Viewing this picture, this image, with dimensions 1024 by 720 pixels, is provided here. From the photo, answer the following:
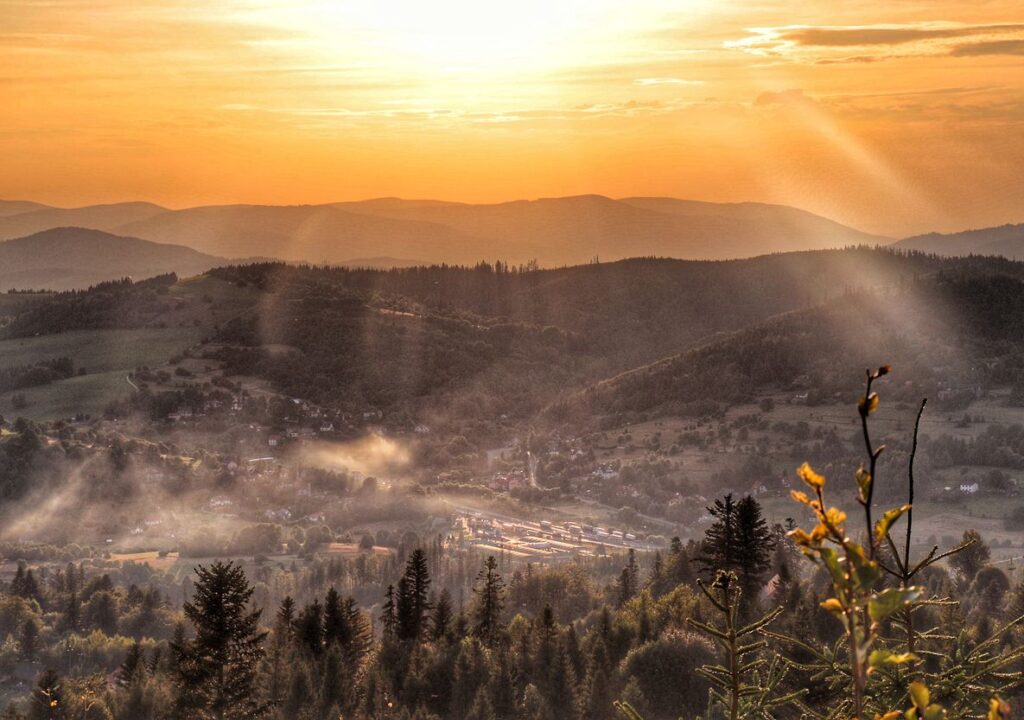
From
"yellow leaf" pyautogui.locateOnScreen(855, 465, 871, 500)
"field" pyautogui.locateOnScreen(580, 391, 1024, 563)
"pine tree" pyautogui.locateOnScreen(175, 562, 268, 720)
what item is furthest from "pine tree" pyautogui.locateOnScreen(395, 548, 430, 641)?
"field" pyautogui.locateOnScreen(580, 391, 1024, 563)

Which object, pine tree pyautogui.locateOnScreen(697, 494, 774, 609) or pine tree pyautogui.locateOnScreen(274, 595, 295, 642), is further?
pine tree pyautogui.locateOnScreen(274, 595, 295, 642)

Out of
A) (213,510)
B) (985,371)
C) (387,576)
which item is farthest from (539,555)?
(985,371)

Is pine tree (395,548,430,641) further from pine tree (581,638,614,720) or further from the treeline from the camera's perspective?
pine tree (581,638,614,720)

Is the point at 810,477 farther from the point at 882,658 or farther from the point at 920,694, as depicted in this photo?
the point at 920,694

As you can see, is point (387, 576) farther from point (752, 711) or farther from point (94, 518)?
point (752, 711)

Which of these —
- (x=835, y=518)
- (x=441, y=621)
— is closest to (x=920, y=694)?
(x=835, y=518)
